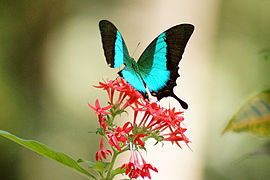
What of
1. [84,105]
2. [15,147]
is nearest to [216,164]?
[84,105]

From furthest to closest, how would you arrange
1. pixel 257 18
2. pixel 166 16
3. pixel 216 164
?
pixel 257 18, pixel 216 164, pixel 166 16

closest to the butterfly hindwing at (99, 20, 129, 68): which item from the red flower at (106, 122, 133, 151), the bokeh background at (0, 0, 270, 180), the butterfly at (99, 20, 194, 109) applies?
the butterfly at (99, 20, 194, 109)

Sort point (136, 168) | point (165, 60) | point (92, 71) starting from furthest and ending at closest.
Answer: point (92, 71), point (165, 60), point (136, 168)

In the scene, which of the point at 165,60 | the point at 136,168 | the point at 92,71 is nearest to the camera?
the point at 136,168

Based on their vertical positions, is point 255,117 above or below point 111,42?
below

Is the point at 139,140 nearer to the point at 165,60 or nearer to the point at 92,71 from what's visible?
the point at 165,60

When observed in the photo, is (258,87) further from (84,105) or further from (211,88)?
(84,105)

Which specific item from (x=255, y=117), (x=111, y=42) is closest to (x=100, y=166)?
(x=111, y=42)
